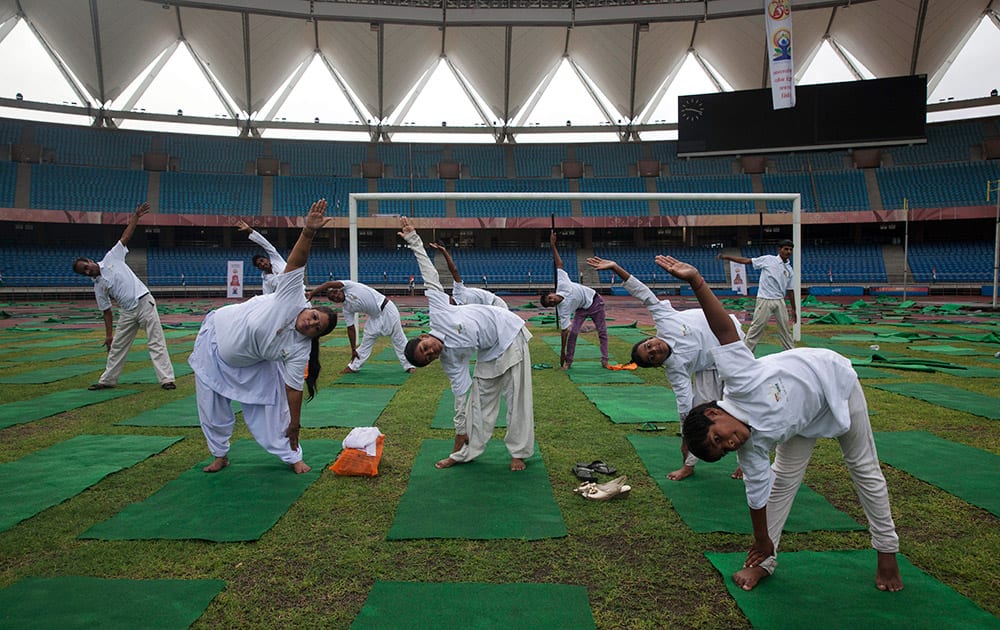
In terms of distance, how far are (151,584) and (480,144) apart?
4136 centimetres

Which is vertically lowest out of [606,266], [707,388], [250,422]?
[250,422]

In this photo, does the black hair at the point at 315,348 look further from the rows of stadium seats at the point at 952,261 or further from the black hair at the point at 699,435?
the rows of stadium seats at the point at 952,261

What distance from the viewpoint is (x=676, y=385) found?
474 cm

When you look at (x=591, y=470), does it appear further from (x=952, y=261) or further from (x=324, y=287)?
(x=952, y=261)

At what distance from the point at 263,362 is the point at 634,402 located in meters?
4.64

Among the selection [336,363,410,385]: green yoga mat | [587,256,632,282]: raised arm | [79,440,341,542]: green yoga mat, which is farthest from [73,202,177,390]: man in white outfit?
[587,256,632,282]: raised arm

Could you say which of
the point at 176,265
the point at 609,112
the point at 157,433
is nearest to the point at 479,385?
the point at 157,433

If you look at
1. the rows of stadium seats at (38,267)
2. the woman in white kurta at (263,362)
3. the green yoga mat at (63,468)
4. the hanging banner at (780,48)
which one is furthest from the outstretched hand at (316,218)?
the rows of stadium seats at (38,267)

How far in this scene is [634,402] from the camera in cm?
767

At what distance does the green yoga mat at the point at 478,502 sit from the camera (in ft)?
12.7

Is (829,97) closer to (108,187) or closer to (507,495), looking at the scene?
(507,495)

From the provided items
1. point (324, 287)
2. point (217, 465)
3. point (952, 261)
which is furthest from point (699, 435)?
point (952, 261)

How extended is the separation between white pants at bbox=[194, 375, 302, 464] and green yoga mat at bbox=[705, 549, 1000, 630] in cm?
351

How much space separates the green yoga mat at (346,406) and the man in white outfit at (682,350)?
11.3 feet
